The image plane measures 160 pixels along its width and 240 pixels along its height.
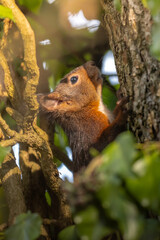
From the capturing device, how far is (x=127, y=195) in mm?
1150

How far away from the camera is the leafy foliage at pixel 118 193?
42.7 inches

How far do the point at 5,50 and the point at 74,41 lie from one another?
80 cm

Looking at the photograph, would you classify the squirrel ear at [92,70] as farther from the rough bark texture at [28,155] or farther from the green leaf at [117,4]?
the green leaf at [117,4]

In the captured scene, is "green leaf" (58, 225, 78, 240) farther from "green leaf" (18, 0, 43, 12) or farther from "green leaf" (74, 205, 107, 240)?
"green leaf" (18, 0, 43, 12)

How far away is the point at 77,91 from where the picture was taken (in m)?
3.39

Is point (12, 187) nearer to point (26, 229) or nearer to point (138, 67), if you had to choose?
point (26, 229)

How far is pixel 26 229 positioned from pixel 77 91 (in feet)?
6.62

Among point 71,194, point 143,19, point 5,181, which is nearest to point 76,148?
point 5,181

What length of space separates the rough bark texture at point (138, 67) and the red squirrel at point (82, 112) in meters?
0.43

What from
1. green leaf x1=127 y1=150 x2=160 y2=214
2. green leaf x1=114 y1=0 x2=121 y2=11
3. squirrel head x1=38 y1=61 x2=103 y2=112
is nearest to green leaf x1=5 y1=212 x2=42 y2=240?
green leaf x1=127 y1=150 x2=160 y2=214

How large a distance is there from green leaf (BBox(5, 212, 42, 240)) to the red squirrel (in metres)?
1.18

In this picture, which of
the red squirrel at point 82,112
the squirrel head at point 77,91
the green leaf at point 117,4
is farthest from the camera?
the squirrel head at point 77,91

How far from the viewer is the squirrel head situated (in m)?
3.27

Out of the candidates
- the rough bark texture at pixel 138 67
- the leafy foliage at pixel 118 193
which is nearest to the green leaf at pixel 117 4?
the rough bark texture at pixel 138 67
